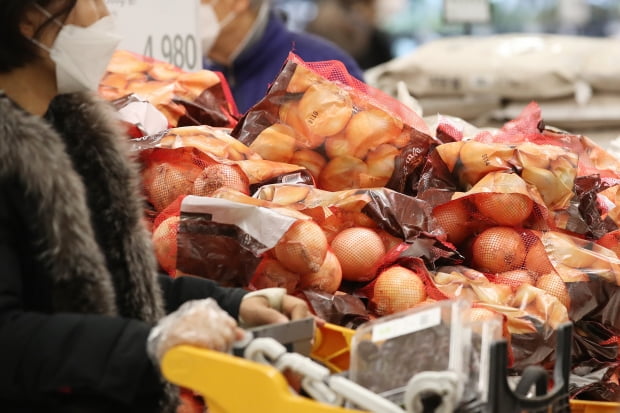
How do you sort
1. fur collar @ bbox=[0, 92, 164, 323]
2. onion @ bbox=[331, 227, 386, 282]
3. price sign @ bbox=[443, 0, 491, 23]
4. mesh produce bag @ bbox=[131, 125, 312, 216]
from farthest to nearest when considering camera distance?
price sign @ bbox=[443, 0, 491, 23] < mesh produce bag @ bbox=[131, 125, 312, 216] < onion @ bbox=[331, 227, 386, 282] < fur collar @ bbox=[0, 92, 164, 323]

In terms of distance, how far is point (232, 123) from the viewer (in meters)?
3.07

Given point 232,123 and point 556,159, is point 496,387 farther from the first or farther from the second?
point 232,123

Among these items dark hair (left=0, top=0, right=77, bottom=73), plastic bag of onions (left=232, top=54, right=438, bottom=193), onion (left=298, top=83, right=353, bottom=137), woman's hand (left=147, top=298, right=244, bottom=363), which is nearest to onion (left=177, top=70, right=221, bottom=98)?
plastic bag of onions (left=232, top=54, right=438, bottom=193)

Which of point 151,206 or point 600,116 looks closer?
point 151,206

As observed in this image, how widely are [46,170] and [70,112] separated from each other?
27 cm

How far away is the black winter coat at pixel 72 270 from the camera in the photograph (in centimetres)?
157

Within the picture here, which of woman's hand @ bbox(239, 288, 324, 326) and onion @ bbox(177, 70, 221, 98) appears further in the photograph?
onion @ bbox(177, 70, 221, 98)

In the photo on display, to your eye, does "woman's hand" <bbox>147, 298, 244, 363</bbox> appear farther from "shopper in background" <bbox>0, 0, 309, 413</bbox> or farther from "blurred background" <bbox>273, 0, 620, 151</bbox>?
"blurred background" <bbox>273, 0, 620, 151</bbox>

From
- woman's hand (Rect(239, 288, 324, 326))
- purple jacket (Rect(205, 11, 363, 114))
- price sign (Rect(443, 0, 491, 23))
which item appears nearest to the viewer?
woman's hand (Rect(239, 288, 324, 326))

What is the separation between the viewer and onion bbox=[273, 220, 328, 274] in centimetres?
222

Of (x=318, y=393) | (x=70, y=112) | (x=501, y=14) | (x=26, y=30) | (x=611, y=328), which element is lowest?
(x=501, y=14)

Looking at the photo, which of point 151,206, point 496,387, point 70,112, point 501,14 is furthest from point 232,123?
point 501,14

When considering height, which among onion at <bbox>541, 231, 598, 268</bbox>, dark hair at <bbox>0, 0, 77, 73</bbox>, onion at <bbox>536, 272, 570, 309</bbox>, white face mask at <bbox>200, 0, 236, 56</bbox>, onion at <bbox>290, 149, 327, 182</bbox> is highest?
dark hair at <bbox>0, 0, 77, 73</bbox>

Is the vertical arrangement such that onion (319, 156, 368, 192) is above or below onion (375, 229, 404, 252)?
above
